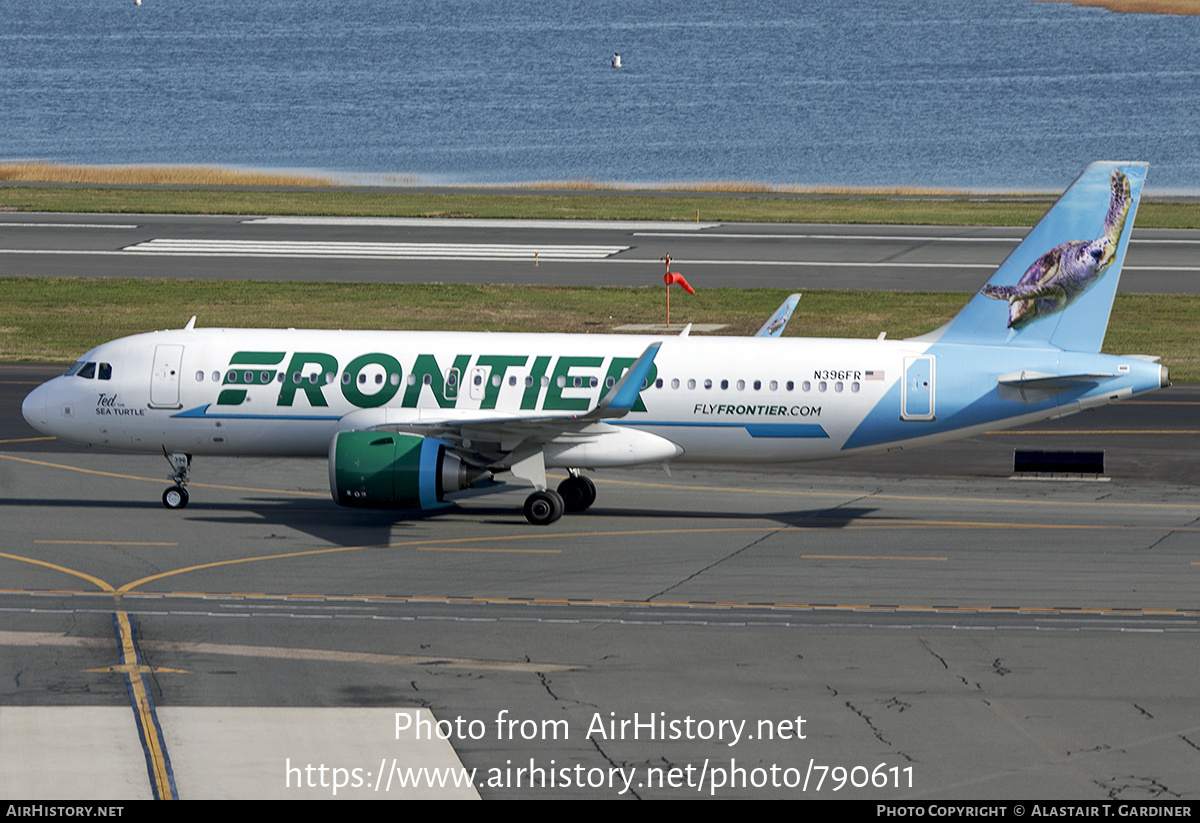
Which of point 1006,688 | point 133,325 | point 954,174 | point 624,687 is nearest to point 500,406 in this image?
point 624,687

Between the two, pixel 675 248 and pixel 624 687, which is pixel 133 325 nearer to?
pixel 675 248

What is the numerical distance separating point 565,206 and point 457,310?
35.4 m

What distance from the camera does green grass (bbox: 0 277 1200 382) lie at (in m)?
63.7

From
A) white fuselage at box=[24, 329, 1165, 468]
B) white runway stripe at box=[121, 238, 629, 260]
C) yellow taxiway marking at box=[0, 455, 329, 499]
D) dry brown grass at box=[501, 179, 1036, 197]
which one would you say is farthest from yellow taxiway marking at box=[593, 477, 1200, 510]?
dry brown grass at box=[501, 179, 1036, 197]

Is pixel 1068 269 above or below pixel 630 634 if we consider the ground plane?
above

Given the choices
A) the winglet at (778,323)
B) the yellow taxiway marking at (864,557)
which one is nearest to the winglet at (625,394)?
the yellow taxiway marking at (864,557)

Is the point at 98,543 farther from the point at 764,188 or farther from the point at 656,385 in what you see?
the point at 764,188

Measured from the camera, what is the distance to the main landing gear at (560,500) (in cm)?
3738

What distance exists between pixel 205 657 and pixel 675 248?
60.5 metres

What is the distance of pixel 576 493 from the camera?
1543 inches

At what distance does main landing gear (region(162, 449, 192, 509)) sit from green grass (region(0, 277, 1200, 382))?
22761 mm

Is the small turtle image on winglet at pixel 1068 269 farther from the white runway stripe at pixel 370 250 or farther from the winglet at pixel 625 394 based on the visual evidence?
the white runway stripe at pixel 370 250

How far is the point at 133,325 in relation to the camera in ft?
213

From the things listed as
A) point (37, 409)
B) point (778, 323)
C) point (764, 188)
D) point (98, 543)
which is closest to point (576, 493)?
point (778, 323)
